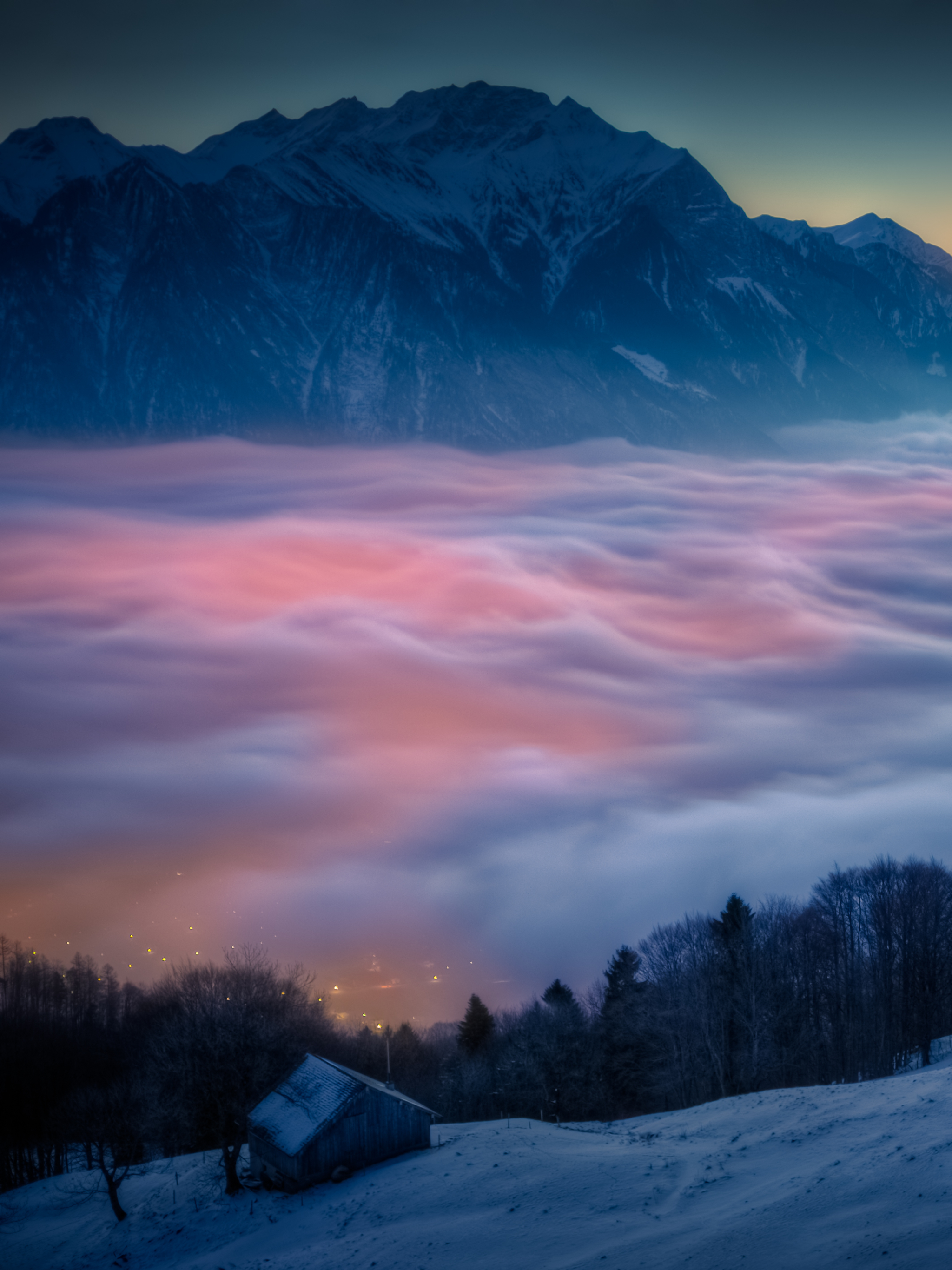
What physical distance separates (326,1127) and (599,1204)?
1796 cm

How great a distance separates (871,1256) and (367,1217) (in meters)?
25.2

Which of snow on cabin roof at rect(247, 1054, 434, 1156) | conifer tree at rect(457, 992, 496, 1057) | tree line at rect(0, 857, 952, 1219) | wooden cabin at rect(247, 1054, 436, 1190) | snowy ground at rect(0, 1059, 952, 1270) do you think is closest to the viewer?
snowy ground at rect(0, 1059, 952, 1270)

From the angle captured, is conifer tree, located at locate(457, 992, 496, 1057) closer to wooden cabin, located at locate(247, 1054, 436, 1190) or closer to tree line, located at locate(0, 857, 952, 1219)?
tree line, located at locate(0, 857, 952, 1219)

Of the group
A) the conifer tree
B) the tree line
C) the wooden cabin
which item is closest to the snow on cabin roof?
the wooden cabin

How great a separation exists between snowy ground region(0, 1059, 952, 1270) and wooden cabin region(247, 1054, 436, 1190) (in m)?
1.38

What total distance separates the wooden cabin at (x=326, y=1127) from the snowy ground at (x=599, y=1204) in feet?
4.53

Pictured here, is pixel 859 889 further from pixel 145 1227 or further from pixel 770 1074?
pixel 145 1227

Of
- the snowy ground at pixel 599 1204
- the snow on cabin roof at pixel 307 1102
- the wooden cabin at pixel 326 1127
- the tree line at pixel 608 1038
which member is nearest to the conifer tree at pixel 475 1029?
the tree line at pixel 608 1038

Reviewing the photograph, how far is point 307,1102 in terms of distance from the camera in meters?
59.8

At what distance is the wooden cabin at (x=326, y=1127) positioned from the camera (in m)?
57.2

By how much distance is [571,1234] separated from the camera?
43.2 meters

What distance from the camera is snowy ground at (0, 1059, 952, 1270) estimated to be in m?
38.4

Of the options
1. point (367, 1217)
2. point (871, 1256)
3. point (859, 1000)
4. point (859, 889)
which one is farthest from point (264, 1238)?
point (859, 889)

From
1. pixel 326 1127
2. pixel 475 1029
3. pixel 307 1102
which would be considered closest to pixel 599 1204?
pixel 326 1127
